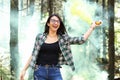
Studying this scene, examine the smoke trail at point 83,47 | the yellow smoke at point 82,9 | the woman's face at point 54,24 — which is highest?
the woman's face at point 54,24

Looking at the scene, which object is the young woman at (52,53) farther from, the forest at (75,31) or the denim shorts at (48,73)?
the forest at (75,31)

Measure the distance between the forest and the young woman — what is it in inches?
367

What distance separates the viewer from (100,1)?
20656mm

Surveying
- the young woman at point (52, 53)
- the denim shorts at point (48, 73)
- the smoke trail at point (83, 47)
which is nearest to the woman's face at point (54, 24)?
the young woman at point (52, 53)

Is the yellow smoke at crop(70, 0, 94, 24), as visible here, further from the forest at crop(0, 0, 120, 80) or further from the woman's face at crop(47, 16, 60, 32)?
the woman's face at crop(47, 16, 60, 32)

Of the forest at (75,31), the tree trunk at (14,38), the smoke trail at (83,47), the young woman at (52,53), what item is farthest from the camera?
the smoke trail at (83,47)

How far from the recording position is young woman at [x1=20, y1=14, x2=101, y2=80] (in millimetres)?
4984

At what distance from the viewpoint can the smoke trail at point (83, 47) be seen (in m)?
17.0

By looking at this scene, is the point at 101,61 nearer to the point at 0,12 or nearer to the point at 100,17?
the point at 100,17

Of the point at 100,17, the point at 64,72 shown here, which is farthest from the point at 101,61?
the point at 64,72

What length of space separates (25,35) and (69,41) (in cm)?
1279

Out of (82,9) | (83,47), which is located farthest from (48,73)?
(83,47)

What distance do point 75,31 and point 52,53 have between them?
13944 millimetres

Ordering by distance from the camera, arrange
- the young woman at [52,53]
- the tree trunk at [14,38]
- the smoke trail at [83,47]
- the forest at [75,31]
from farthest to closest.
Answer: the smoke trail at [83,47] < the forest at [75,31] < the tree trunk at [14,38] < the young woman at [52,53]
